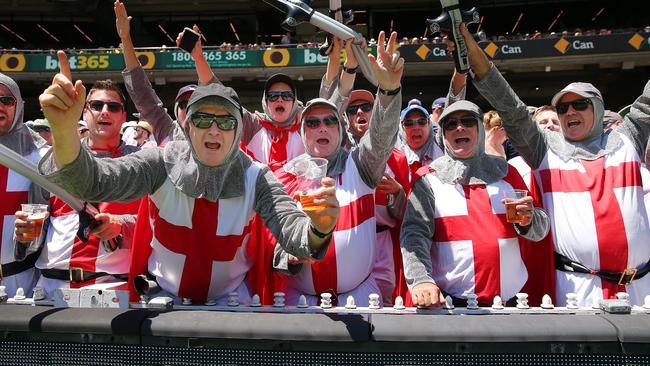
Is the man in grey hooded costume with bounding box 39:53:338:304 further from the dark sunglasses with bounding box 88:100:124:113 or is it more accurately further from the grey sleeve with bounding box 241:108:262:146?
the grey sleeve with bounding box 241:108:262:146

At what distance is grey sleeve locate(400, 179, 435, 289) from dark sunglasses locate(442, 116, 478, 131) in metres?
0.31

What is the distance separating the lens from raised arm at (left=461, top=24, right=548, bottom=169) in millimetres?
2492

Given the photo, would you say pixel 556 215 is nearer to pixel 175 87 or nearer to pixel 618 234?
pixel 618 234

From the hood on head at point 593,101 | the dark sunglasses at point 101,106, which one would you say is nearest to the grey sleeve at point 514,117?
the hood on head at point 593,101

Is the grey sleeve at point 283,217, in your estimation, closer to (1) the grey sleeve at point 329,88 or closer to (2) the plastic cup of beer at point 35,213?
(2) the plastic cup of beer at point 35,213

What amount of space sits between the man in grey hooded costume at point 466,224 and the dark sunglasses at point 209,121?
3.14 ft

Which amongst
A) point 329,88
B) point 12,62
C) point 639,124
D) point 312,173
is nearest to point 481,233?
point 312,173

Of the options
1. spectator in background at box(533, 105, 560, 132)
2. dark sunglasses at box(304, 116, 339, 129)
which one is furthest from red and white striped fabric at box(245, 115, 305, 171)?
spectator in background at box(533, 105, 560, 132)

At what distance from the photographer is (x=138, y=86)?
3.15 meters

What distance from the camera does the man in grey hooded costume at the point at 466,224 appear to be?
7.48 ft

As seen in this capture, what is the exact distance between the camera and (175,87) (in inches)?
707

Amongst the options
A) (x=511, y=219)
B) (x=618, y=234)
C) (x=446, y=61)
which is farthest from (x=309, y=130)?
(x=446, y=61)

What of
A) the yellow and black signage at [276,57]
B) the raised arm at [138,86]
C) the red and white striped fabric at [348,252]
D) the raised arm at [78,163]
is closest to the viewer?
the raised arm at [78,163]

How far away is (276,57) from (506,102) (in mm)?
14572
